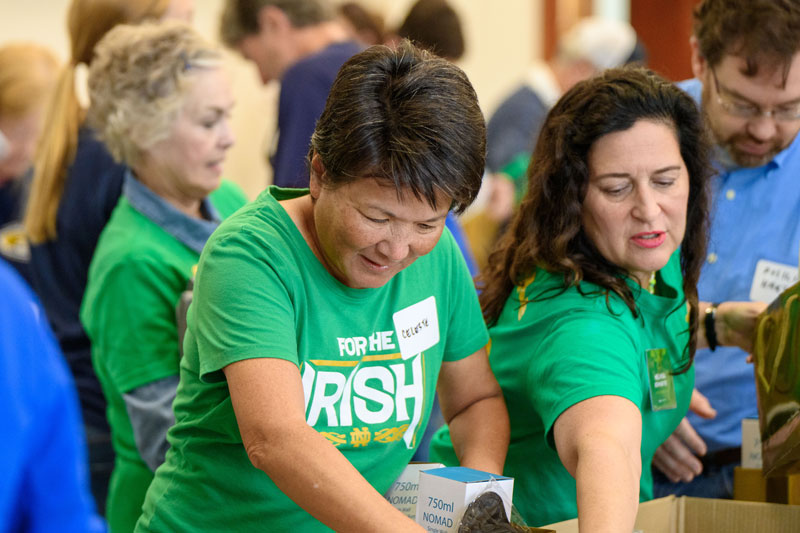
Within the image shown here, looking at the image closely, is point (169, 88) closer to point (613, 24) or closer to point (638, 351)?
point (638, 351)

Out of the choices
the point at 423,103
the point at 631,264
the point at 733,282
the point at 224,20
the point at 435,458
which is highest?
the point at 224,20

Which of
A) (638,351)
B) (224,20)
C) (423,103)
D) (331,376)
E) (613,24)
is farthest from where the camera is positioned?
(613,24)

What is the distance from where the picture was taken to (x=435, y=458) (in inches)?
71.1

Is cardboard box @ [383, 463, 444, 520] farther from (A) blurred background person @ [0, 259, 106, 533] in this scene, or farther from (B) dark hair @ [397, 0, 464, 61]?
(B) dark hair @ [397, 0, 464, 61]

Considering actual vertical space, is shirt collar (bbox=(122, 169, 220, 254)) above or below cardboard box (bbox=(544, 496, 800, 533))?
above

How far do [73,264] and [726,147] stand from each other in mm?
1619

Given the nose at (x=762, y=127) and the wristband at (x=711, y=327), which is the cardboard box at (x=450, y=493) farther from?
the nose at (x=762, y=127)

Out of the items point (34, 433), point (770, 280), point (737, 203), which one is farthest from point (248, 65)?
point (34, 433)

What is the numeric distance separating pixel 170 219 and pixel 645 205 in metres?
1.02

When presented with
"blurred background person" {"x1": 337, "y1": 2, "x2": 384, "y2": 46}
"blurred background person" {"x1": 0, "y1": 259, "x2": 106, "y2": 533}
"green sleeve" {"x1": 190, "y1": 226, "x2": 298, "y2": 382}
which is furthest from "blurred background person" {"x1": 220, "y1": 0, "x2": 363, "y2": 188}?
"blurred background person" {"x1": 0, "y1": 259, "x2": 106, "y2": 533}

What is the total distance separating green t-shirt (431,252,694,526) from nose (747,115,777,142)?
402mm

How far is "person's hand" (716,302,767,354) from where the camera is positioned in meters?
1.86

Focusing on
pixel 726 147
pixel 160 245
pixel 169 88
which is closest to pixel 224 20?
pixel 169 88

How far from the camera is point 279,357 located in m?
1.26
